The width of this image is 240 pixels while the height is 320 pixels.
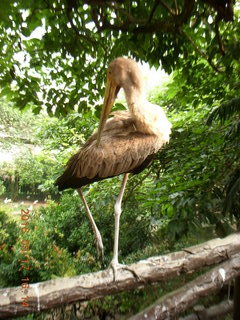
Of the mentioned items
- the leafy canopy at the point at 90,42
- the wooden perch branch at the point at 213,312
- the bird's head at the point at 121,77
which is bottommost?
the wooden perch branch at the point at 213,312

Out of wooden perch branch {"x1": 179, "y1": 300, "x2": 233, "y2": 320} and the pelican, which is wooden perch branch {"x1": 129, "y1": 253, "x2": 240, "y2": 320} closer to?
the pelican

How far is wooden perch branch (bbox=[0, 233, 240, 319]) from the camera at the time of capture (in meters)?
1.32

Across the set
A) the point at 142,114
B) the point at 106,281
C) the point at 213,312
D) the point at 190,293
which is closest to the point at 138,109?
the point at 142,114

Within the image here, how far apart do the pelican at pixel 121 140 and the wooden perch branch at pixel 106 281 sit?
414 mm

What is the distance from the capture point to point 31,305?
1318 millimetres

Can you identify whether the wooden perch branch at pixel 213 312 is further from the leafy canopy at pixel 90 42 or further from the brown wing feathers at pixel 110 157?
the leafy canopy at pixel 90 42

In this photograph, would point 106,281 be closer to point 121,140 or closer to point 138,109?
point 121,140

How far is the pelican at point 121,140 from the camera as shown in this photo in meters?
2.01

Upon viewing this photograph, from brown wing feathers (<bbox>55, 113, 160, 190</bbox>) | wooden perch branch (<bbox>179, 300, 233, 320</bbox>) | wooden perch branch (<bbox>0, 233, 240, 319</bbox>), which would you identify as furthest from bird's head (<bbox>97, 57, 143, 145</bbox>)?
wooden perch branch (<bbox>179, 300, 233, 320</bbox>)

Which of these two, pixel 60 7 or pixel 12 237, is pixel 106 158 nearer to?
pixel 60 7

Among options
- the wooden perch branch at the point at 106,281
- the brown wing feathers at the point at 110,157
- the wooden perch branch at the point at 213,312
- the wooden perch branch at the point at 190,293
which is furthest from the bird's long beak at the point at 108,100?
the wooden perch branch at the point at 213,312

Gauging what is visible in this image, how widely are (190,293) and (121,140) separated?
1.12 m

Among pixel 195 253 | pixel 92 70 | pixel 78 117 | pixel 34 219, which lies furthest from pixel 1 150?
pixel 195 253

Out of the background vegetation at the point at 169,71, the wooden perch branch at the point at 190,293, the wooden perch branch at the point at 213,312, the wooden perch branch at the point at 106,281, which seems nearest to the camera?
the wooden perch branch at the point at 106,281
